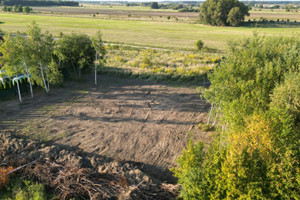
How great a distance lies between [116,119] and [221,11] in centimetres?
7744

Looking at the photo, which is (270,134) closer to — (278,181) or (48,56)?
(278,181)

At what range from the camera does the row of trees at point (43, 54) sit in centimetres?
1995

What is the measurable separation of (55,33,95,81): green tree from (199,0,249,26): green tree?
6828 centimetres

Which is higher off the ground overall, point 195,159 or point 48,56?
point 48,56

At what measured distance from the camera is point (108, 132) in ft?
56.7

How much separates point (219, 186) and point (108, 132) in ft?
35.5

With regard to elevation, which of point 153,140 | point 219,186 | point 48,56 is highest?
point 48,56

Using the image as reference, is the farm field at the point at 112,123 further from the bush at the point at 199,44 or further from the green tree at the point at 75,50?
the bush at the point at 199,44

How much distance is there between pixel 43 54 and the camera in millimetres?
21750

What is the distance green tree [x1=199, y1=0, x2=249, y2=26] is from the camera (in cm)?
8209

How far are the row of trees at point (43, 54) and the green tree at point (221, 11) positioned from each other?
226 ft

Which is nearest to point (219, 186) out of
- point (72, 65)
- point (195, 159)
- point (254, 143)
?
point (195, 159)

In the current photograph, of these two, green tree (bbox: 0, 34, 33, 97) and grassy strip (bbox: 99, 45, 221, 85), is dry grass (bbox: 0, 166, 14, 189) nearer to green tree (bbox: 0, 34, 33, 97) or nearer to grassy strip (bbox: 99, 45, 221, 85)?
green tree (bbox: 0, 34, 33, 97)

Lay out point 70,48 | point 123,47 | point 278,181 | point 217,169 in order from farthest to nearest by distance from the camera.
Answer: point 123,47 < point 70,48 < point 217,169 < point 278,181
